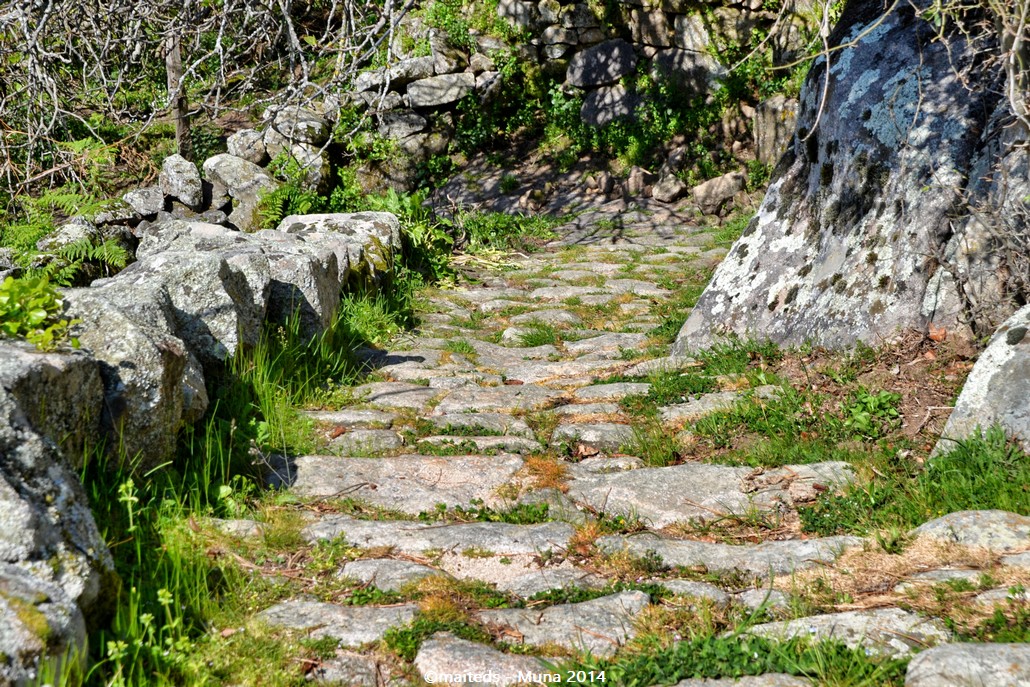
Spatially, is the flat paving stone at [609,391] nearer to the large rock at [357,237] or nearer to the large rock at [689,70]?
the large rock at [357,237]

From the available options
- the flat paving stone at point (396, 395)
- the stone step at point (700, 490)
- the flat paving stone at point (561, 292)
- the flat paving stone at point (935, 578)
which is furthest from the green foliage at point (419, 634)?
the flat paving stone at point (561, 292)

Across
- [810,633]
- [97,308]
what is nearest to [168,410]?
[97,308]

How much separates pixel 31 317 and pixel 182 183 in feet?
29.4

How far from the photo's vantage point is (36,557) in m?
2.70

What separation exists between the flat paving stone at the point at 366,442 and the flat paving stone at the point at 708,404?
1626mm

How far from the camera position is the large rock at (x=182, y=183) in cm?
1208

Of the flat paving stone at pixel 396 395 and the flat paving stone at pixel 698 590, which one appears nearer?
the flat paving stone at pixel 698 590

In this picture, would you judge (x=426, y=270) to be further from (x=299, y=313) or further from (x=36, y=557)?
(x=36, y=557)

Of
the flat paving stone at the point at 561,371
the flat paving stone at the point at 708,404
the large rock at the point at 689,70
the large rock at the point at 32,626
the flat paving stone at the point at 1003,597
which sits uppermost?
the large rock at the point at 689,70

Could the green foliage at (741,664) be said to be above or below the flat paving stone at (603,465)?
above

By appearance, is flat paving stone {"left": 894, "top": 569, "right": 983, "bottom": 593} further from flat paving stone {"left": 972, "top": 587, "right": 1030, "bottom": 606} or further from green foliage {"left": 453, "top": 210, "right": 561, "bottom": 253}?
green foliage {"left": 453, "top": 210, "right": 561, "bottom": 253}

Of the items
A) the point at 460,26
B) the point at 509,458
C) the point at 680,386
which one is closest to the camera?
the point at 509,458

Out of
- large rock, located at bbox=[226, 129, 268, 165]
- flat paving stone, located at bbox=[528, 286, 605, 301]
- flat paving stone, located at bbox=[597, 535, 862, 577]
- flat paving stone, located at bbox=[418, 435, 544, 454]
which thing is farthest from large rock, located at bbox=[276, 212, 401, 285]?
flat paving stone, located at bbox=[597, 535, 862, 577]

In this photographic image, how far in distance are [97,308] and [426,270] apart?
6.45m
